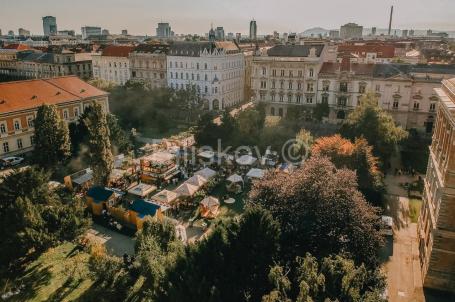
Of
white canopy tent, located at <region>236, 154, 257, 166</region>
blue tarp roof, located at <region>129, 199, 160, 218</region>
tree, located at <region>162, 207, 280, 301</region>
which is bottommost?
blue tarp roof, located at <region>129, 199, 160, 218</region>

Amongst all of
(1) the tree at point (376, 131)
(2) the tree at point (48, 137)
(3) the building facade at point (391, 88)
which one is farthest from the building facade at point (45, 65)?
(1) the tree at point (376, 131)

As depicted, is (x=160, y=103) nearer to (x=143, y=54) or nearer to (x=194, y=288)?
(x=143, y=54)

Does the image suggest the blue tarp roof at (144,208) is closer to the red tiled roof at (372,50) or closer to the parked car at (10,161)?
the parked car at (10,161)

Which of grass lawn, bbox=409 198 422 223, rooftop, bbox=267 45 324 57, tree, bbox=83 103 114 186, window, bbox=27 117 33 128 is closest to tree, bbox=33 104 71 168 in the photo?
tree, bbox=83 103 114 186

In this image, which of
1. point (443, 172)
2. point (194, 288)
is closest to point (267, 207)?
point (194, 288)

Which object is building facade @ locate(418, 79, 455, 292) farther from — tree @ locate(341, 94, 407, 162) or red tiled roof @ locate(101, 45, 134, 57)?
red tiled roof @ locate(101, 45, 134, 57)

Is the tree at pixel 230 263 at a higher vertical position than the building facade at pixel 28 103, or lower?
lower
